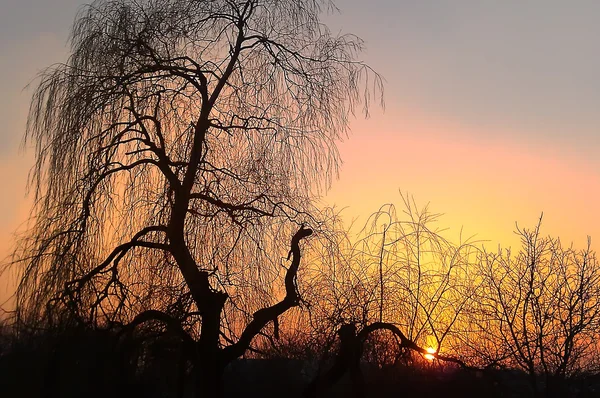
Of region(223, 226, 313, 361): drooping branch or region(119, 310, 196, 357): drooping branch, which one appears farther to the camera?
region(223, 226, 313, 361): drooping branch

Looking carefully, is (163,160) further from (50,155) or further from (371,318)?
(371,318)

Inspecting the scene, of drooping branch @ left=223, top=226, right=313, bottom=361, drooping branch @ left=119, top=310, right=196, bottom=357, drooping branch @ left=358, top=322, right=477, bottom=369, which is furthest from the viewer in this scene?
drooping branch @ left=358, top=322, right=477, bottom=369

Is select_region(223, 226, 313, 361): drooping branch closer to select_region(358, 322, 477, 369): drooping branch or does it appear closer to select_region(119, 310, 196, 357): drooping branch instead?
select_region(119, 310, 196, 357): drooping branch

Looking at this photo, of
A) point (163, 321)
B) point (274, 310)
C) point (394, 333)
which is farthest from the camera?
point (394, 333)

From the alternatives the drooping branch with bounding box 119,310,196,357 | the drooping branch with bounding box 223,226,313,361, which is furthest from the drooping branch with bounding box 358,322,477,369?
the drooping branch with bounding box 119,310,196,357

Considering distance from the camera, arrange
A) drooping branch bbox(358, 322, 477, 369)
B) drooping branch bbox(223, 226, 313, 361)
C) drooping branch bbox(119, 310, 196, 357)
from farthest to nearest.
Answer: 1. drooping branch bbox(358, 322, 477, 369)
2. drooping branch bbox(223, 226, 313, 361)
3. drooping branch bbox(119, 310, 196, 357)

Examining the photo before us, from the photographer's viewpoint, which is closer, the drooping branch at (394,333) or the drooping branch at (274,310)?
the drooping branch at (274,310)

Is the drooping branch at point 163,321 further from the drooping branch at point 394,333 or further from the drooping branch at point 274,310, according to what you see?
the drooping branch at point 394,333

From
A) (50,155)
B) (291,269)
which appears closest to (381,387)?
(291,269)

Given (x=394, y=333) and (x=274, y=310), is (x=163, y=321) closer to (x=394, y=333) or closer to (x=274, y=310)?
(x=274, y=310)

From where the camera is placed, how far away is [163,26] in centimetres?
727

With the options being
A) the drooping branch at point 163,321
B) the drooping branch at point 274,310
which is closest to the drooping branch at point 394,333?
the drooping branch at point 274,310

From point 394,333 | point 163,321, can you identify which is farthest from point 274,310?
point 394,333

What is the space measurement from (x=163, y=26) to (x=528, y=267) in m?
6.22
